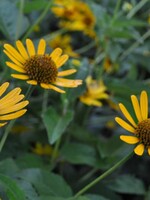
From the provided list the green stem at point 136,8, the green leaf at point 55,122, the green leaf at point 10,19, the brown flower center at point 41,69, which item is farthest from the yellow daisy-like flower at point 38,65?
the green stem at point 136,8

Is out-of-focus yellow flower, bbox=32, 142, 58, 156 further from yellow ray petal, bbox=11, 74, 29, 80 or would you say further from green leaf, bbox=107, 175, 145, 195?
yellow ray petal, bbox=11, 74, 29, 80

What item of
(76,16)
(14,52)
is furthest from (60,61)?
(76,16)

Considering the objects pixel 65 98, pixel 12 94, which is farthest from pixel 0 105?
pixel 65 98

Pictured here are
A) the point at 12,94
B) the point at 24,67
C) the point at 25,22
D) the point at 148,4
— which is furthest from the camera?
the point at 148,4

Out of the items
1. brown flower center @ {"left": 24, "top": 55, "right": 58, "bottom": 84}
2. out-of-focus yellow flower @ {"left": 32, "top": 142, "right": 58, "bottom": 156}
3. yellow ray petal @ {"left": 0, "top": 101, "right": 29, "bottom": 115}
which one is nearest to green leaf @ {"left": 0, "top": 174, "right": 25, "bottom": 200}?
yellow ray petal @ {"left": 0, "top": 101, "right": 29, "bottom": 115}

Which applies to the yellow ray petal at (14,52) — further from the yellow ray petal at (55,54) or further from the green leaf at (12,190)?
the green leaf at (12,190)

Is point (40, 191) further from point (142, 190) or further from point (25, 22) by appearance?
point (25, 22)
